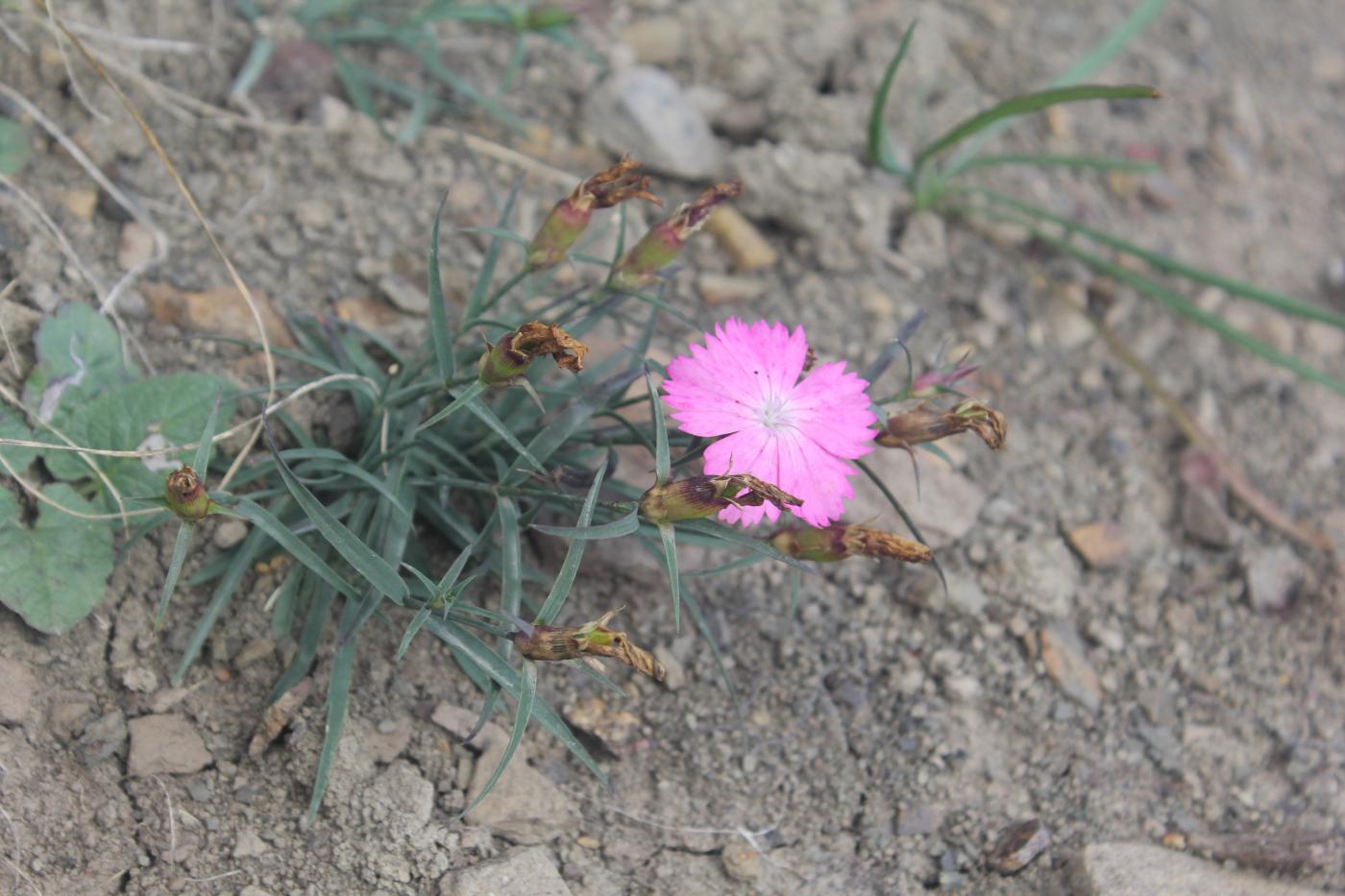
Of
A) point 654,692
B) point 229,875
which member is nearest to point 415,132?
point 654,692

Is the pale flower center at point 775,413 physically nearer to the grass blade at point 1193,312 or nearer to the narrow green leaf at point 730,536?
the narrow green leaf at point 730,536

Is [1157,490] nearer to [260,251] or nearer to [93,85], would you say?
[260,251]

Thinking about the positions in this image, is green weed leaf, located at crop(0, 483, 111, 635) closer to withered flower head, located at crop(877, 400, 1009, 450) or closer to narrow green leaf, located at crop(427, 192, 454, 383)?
narrow green leaf, located at crop(427, 192, 454, 383)

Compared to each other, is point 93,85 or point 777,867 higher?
point 93,85

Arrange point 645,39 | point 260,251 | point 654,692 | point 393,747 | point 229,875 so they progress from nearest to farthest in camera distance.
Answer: point 229,875, point 393,747, point 654,692, point 260,251, point 645,39

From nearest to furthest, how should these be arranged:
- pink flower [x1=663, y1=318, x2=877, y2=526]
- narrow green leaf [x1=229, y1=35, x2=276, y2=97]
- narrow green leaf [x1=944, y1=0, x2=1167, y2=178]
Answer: pink flower [x1=663, y1=318, x2=877, y2=526] → narrow green leaf [x1=229, y1=35, x2=276, y2=97] → narrow green leaf [x1=944, y1=0, x2=1167, y2=178]

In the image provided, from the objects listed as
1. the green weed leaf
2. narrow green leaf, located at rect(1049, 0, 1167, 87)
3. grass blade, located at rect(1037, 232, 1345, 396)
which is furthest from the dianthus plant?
narrow green leaf, located at rect(1049, 0, 1167, 87)

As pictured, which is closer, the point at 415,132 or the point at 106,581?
the point at 106,581

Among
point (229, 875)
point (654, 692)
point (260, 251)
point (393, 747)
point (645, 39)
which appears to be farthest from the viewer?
point (645, 39)
